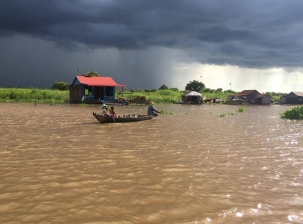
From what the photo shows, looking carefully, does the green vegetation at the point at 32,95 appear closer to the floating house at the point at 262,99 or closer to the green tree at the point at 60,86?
the green tree at the point at 60,86

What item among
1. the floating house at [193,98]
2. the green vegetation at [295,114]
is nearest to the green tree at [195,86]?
the floating house at [193,98]

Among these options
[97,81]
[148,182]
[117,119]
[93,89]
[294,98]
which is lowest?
[148,182]

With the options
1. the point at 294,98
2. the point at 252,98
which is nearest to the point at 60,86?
the point at 252,98

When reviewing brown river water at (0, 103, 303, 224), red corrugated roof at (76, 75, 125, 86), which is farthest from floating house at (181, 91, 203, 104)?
brown river water at (0, 103, 303, 224)

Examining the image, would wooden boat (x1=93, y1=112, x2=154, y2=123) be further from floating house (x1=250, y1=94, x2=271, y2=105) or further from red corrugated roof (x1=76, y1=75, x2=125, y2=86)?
floating house (x1=250, y1=94, x2=271, y2=105)

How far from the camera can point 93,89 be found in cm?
3984

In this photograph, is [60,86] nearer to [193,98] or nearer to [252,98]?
[193,98]

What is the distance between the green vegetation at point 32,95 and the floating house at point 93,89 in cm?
283

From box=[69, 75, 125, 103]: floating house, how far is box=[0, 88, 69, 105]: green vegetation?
283 cm

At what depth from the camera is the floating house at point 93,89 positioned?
1549 inches

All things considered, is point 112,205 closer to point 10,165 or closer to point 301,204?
point 301,204

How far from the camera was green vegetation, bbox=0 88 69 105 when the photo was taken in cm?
4302

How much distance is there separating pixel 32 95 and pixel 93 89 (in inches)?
428

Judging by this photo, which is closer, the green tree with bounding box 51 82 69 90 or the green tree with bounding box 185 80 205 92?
the green tree with bounding box 51 82 69 90
